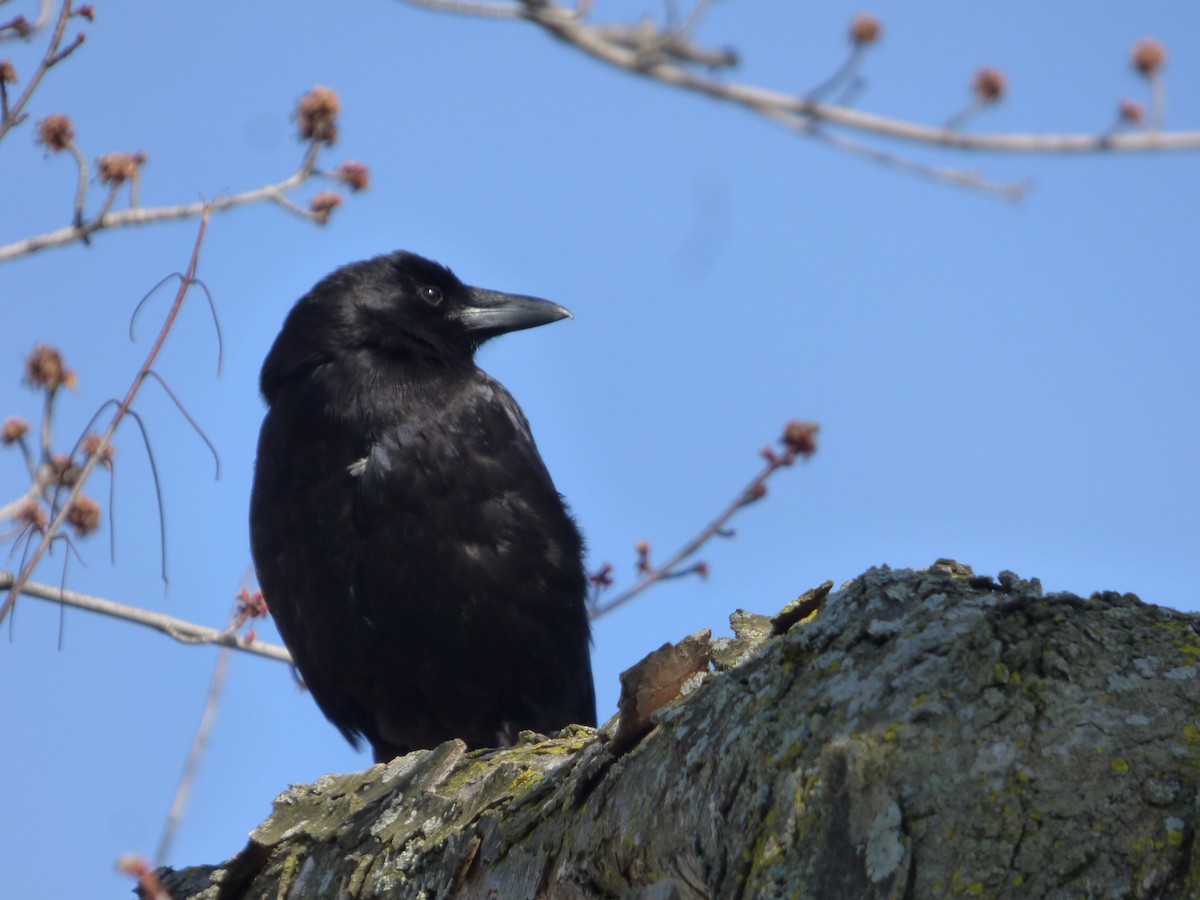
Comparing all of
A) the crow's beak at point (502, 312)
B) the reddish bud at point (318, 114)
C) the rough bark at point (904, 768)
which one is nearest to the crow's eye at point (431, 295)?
the crow's beak at point (502, 312)

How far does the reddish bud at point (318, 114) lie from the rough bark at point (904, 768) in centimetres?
251

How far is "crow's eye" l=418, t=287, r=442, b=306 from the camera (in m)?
6.25

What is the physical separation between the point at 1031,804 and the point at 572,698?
3901 mm

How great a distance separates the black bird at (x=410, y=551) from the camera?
17.0 feet

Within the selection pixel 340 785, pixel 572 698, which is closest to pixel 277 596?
pixel 572 698

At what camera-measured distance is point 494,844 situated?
2691 millimetres

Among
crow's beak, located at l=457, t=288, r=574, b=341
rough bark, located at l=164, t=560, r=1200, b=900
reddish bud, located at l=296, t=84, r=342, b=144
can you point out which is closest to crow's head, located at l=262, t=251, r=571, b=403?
crow's beak, located at l=457, t=288, r=574, b=341

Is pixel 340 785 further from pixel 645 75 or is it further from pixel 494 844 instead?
pixel 645 75

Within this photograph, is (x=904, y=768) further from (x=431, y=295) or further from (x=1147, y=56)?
(x=431, y=295)

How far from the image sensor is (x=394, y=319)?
602 cm

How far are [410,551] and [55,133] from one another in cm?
187

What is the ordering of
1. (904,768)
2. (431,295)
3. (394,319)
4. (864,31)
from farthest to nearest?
1. (431,295)
2. (394,319)
3. (864,31)
4. (904,768)

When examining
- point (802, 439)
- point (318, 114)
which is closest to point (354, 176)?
point (318, 114)

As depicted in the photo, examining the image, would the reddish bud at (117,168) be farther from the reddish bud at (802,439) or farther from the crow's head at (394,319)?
the reddish bud at (802,439)
